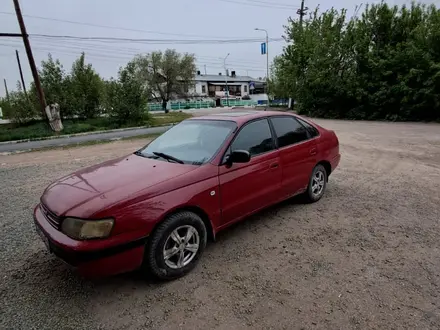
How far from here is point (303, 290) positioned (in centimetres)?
255

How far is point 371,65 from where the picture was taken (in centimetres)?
1888

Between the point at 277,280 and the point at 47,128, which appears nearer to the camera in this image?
the point at 277,280

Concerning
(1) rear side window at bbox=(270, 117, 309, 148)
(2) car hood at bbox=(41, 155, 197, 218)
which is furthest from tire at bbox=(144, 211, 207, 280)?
(1) rear side window at bbox=(270, 117, 309, 148)

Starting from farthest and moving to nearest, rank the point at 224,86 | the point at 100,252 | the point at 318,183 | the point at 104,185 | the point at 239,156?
the point at 224,86
the point at 318,183
the point at 239,156
the point at 104,185
the point at 100,252

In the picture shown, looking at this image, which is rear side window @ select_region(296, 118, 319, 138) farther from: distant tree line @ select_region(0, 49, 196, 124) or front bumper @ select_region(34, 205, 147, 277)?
distant tree line @ select_region(0, 49, 196, 124)

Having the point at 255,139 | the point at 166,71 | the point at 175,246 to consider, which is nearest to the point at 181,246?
the point at 175,246

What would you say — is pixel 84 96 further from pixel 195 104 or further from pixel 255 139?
pixel 195 104

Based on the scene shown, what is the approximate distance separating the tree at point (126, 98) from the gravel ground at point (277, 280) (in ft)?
46.0

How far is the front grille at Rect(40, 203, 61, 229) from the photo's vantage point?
8.05ft

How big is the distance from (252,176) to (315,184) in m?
1.58

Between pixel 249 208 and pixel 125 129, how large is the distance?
14.9m

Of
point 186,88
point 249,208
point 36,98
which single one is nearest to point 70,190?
point 249,208

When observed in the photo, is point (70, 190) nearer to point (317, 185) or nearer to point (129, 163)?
point (129, 163)

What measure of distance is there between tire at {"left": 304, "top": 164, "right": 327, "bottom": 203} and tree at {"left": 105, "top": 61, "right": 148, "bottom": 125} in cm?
1533
